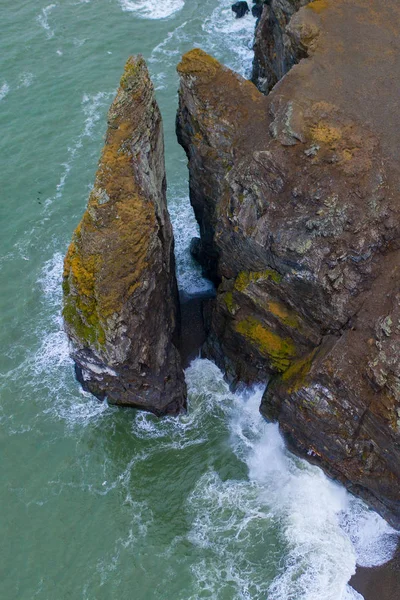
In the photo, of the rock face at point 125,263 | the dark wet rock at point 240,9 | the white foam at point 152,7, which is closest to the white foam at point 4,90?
the white foam at point 152,7

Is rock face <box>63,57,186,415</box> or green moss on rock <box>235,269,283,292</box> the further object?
green moss on rock <box>235,269,283,292</box>

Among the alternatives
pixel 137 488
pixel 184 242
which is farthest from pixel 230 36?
pixel 137 488

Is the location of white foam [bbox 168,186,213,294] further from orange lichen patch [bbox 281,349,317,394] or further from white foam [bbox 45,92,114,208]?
orange lichen patch [bbox 281,349,317,394]

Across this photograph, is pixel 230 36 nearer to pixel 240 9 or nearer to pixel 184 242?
pixel 240 9

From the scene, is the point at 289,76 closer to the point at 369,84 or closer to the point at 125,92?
the point at 369,84

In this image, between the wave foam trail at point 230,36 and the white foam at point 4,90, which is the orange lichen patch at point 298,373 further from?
the white foam at point 4,90

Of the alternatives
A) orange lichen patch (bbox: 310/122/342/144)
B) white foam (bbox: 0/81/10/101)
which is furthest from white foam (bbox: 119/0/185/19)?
orange lichen patch (bbox: 310/122/342/144)

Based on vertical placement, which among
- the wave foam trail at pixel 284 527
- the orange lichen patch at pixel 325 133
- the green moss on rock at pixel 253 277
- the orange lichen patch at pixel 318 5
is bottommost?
the wave foam trail at pixel 284 527
